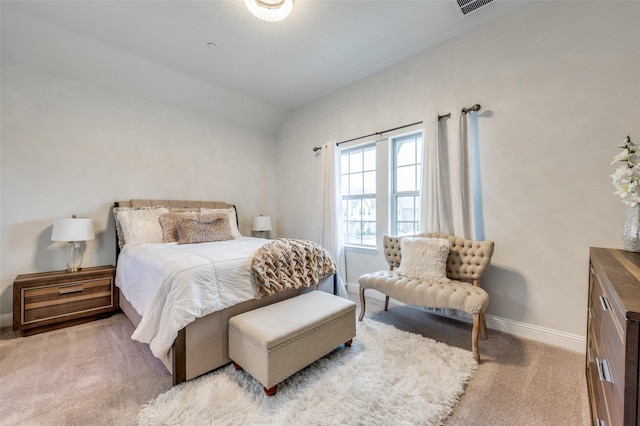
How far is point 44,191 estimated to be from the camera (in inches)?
108

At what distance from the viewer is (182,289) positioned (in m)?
1.62

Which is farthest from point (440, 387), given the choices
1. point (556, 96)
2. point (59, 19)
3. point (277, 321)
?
point (59, 19)

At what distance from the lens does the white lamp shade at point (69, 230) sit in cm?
252

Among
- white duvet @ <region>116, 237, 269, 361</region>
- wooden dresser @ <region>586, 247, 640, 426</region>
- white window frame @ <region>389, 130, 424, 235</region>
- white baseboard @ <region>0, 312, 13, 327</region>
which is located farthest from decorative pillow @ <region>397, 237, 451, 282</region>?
white baseboard @ <region>0, 312, 13, 327</region>

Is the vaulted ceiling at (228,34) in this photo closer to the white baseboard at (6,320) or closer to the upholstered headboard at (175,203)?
the upholstered headboard at (175,203)

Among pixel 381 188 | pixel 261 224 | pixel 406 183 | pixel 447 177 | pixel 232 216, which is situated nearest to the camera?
pixel 447 177

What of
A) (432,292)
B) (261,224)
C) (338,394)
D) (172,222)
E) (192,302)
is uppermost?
(172,222)

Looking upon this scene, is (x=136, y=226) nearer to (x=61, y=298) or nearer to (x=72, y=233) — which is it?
(x=72, y=233)

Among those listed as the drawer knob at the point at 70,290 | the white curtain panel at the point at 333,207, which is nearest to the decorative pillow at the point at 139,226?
the drawer knob at the point at 70,290

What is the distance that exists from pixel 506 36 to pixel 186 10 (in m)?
2.86

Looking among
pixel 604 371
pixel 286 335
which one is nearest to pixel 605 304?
pixel 604 371

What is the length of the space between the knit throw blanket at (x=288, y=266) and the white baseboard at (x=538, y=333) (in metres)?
1.56

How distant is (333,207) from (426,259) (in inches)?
62.6

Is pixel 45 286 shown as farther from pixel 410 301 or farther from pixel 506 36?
pixel 506 36
